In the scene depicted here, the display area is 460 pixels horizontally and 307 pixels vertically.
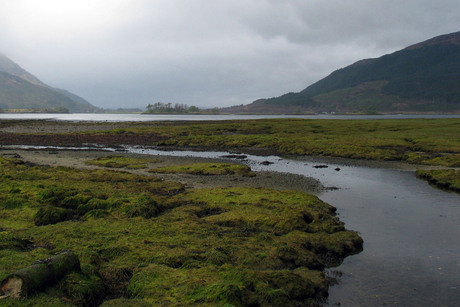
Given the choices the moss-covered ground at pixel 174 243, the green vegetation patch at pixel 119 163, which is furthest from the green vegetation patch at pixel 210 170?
the moss-covered ground at pixel 174 243

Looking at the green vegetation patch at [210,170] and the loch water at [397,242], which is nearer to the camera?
the loch water at [397,242]

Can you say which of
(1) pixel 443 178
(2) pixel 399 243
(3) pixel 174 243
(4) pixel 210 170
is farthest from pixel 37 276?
(1) pixel 443 178

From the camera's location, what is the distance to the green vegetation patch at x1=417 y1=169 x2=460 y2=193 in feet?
82.6

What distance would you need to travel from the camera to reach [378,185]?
87.3 feet

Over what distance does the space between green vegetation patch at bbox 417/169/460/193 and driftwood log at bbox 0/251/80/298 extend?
2508 cm

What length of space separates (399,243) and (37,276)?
13079 millimetres

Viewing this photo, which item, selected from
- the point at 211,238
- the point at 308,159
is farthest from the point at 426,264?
the point at 308,159

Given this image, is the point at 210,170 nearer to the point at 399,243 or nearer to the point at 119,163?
the point at 119,163

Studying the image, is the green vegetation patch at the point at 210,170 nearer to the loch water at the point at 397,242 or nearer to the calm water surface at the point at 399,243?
the loch water at the point at 397,242

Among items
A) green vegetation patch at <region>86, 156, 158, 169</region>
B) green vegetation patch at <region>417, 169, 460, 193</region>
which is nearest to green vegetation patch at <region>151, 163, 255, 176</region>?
green vegetation patch at <region>86, 156, 158, 169</region>

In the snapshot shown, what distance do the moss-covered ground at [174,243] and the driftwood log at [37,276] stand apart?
7.9 inches

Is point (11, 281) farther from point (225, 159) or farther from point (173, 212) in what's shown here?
point (225, 159)

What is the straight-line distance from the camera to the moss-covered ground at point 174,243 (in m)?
8.95

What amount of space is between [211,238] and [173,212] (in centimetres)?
443
